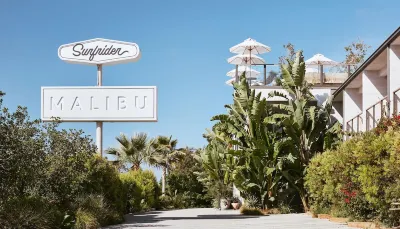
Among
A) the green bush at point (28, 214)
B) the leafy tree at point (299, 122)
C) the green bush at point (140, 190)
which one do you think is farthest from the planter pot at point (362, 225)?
the green bush at point (140, 190)

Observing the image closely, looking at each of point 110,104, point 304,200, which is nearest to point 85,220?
point 110,104

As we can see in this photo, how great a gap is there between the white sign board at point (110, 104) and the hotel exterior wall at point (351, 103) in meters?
8.94

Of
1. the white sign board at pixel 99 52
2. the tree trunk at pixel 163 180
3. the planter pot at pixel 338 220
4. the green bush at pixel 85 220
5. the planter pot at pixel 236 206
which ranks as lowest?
the planter pot at pixel 236 206

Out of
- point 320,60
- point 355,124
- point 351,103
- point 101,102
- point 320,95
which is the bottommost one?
point 355,124

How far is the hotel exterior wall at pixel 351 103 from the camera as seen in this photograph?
27000 mm

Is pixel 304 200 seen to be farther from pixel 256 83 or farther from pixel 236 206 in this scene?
pixel 236 206

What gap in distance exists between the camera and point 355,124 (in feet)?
86.7

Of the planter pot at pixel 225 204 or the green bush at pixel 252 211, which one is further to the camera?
the planter pot at pixel 225 204

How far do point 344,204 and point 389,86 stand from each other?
163 inches

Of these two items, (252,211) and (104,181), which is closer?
(104,181)

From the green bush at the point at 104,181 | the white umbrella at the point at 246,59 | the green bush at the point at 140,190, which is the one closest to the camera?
the green bush at the point at 104,181

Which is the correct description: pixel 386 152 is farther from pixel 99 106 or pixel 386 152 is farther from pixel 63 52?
pixel 63 52

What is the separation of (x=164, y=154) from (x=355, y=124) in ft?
78.8

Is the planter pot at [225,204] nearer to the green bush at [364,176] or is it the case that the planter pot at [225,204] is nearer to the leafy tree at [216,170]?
the leafy tree at [216,170]
